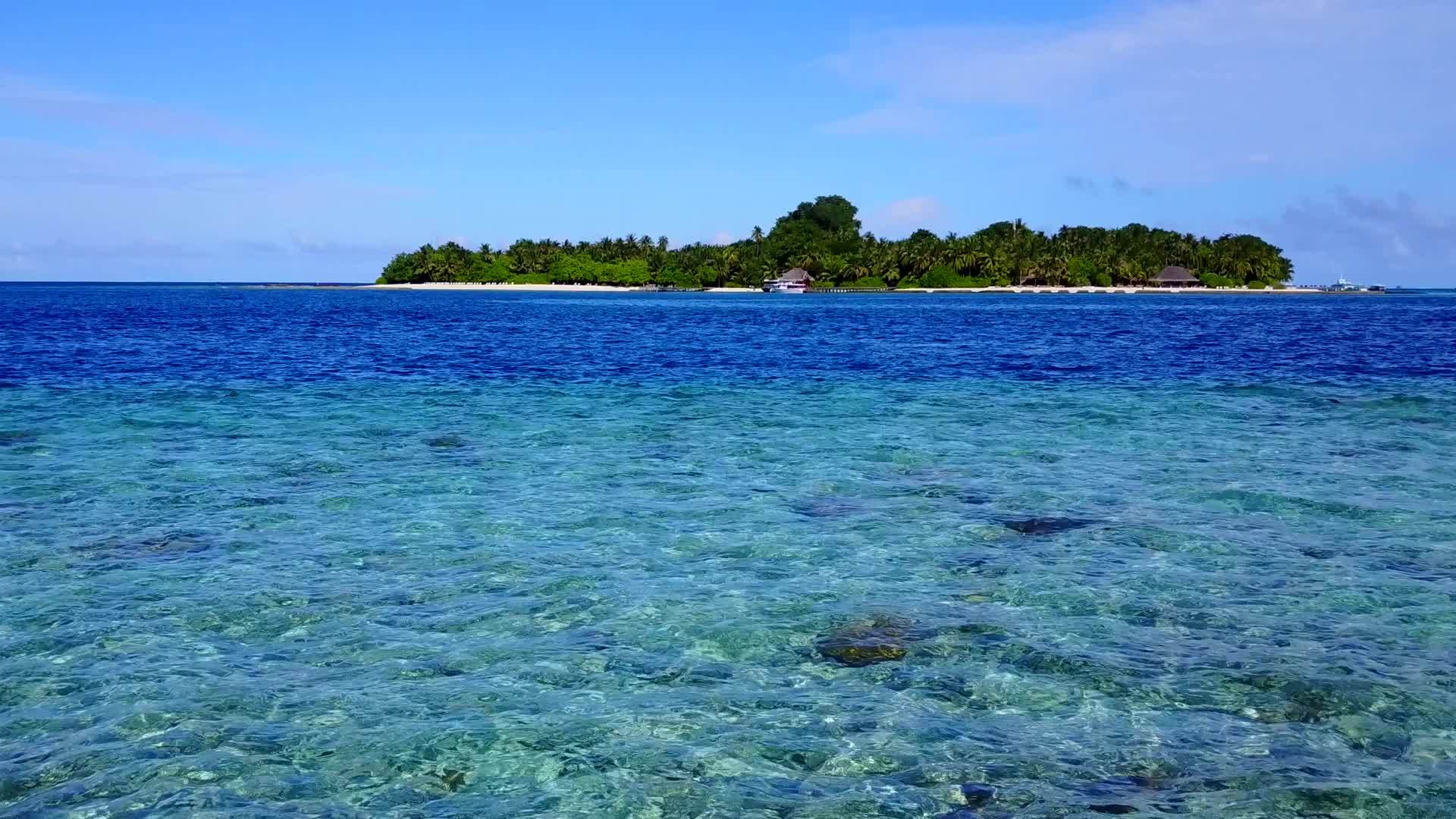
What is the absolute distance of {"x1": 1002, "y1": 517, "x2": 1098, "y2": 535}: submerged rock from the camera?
1633 cm

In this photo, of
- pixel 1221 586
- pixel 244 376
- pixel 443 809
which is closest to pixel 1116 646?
pixel 1221 586

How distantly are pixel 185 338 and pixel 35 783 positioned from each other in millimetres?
72824

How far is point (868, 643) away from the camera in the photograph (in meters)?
11.4

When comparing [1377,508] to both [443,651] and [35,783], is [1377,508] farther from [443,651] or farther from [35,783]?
[35,783]

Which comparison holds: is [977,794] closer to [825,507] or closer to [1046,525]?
[1046,525]

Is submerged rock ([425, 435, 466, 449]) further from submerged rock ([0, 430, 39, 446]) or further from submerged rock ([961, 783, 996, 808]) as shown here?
submerged rock ([961, 783, 996, 808])

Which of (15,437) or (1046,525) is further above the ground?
(15,437)

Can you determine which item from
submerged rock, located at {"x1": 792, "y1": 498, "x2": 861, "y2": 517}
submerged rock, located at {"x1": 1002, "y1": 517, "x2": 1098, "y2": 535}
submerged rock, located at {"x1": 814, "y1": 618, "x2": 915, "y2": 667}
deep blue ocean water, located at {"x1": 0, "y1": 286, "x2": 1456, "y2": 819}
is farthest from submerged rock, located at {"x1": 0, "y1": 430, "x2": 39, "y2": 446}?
submerged rock, located at {"x1": 1002, "y1": 517, "x2": 1098, "y2": 535}

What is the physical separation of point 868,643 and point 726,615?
5.88ft

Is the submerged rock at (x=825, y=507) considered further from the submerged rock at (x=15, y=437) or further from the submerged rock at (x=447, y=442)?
the submerged rock at (x=15, y=437)

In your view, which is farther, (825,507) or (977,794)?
(825,507)

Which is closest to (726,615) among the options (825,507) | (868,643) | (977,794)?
(868,643)

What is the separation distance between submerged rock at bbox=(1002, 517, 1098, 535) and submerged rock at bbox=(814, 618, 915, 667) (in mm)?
5059

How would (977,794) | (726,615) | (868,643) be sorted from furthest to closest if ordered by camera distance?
(726,615) → (868,643) → (977,794)
